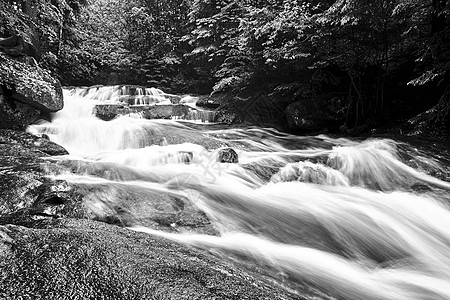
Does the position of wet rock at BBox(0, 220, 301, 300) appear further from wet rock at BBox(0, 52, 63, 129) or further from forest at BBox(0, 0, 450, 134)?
forest at BBox(0, 0, 450, 134)

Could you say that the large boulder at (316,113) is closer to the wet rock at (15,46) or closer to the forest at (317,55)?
the forest at (317,55)

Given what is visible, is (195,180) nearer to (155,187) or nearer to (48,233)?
(155,187)

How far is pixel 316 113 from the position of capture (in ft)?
32.8

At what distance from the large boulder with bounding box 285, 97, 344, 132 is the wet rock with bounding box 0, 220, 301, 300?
28.7 ft

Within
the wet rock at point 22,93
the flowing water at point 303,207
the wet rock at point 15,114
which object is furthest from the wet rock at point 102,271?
the wet rock at point 22,93

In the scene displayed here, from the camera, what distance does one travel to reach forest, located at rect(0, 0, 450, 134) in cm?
736

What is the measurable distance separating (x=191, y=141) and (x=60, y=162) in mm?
3387

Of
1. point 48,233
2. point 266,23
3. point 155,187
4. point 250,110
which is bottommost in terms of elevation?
point 155,187

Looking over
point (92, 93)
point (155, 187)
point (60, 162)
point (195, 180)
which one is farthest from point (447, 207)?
point (92, 93)

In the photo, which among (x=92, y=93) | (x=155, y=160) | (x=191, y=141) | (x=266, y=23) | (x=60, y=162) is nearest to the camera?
(x=60, y=162)

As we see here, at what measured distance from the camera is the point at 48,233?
185 centimetres

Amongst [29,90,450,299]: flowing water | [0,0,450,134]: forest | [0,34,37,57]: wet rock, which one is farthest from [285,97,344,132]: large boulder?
[0,34,37,57]: wet rock

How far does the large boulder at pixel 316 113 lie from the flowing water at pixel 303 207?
2800 millimetres

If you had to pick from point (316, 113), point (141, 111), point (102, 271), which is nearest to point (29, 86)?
point (141, 111)
